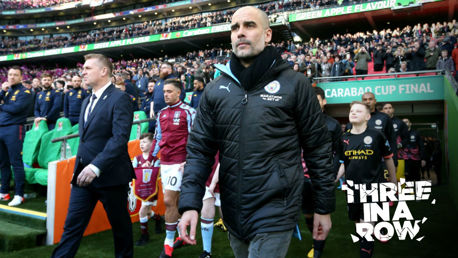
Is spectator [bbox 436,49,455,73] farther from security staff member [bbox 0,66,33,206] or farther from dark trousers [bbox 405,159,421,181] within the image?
security staff member [bbox 0,66,33,206]

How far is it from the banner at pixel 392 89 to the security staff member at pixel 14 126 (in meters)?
9.82

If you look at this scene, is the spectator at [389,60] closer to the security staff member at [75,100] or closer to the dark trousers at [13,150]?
the security staff member at [75,100]

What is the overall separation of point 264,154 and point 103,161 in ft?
4.87

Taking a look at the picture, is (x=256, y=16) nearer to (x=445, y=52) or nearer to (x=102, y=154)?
(x=102, y=154)

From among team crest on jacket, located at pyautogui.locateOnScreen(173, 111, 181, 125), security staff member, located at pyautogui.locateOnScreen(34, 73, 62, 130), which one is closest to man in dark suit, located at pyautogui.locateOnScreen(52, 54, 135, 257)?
team crest on jacket, located at pyautogui.locateOnScreen(173, 111, 181, 125)

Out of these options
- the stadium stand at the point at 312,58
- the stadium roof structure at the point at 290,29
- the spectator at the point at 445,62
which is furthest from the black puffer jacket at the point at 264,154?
the stadium roof structure at the point at 290,29

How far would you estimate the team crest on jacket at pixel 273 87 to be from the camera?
163cm

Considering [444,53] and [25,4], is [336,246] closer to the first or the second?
[444,53]

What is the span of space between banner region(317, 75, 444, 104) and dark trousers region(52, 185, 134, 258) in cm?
1078

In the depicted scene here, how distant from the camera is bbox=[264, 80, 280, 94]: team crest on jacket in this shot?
5.35ft

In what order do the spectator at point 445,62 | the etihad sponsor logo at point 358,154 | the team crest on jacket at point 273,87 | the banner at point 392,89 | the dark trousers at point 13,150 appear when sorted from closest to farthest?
the team crest on jacket at point 273,87
the etihad sponsor logo at point 358,154
the dark trousers at point 13,150
the spectator at point 445,62
the banner at point 392,89

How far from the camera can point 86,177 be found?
2492 mm

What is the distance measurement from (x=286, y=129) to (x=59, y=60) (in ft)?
139

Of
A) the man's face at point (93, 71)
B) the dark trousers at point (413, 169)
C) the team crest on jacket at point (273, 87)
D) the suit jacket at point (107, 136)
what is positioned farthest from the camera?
the dark trousers at point (413, 169)
